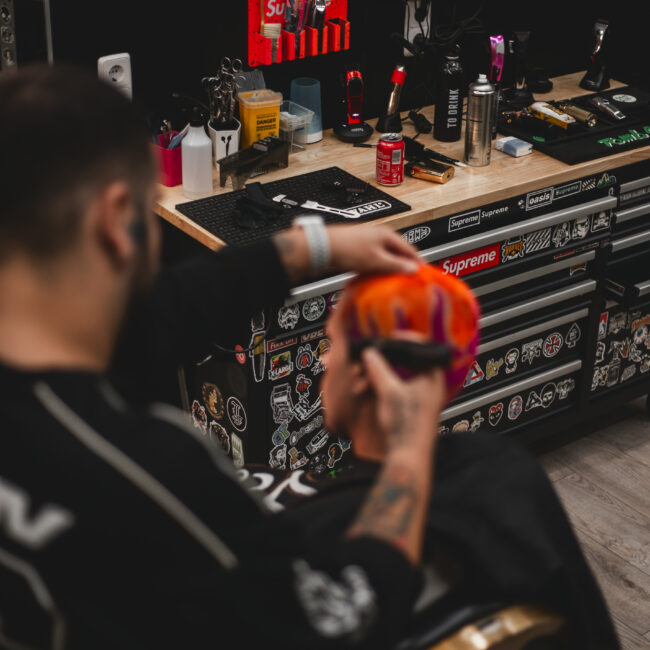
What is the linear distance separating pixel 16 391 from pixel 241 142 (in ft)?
6.44

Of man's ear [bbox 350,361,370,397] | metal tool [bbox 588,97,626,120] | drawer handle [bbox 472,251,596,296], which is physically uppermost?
man's ear [bbox 350,361,370,397]

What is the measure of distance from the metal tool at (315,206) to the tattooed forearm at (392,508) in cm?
145

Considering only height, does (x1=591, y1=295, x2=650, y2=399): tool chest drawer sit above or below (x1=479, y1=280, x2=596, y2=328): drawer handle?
below

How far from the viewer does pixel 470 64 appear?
3328 mm

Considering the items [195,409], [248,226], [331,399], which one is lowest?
[195,409]

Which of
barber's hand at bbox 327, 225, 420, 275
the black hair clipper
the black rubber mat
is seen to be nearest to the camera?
barber's hand at bbox 327, 225, 420, 275

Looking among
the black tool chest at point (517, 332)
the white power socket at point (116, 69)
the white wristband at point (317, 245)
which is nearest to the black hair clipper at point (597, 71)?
the black tool chest at point (517, 332)

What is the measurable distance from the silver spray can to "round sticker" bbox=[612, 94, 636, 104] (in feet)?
2.15

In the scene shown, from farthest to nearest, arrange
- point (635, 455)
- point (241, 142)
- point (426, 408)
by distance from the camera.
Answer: point (635, 455), point (241, 142), point (426, 408)

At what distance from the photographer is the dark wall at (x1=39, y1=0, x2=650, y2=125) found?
8.45 ft

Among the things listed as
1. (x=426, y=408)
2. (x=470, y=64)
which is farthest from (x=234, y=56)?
(x=426, y=408)

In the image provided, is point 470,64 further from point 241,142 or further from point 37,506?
point 37,506

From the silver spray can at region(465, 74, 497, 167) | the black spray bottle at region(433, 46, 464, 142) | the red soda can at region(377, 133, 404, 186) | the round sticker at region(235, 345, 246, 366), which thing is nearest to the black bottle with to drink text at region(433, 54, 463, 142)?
the black spray bottle at region(433, 46, 464, 142)

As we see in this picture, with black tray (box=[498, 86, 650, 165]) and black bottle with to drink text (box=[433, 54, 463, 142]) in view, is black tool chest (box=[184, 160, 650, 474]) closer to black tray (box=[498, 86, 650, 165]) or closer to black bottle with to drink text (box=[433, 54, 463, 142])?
black tray (box=[498, 86, 650, 165])
